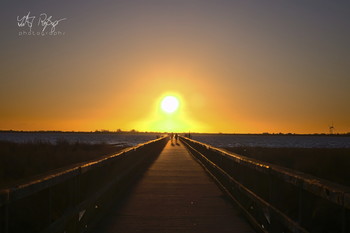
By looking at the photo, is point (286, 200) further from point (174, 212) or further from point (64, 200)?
point (64, 200)

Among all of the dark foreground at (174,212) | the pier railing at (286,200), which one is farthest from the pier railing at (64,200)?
the pier railing at (286,200)

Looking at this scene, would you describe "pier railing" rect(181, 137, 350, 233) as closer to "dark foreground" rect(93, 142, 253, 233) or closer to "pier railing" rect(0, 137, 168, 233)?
"dark foreground" rect(93, 142, 253, 233)

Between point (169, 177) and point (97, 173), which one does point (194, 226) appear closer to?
point (97, 173)

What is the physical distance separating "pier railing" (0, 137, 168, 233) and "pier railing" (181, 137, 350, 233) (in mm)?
2943

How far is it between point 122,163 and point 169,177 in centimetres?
306

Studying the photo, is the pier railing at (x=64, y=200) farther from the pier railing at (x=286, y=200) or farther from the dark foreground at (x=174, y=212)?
the pier railing at (x=286, y=200)

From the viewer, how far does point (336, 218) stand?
351 inches

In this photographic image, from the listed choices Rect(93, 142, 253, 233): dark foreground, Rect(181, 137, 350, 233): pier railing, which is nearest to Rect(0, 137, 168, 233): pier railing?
Rect(93, 142, 253, 233): dark foreground

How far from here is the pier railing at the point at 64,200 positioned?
4.85 m

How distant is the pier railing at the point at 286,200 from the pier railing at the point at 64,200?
116 inches

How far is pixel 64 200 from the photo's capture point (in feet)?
Answer: 33.6

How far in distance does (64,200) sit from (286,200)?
5.77 m

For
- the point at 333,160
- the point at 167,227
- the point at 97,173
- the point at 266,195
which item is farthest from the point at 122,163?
the point at 333,160

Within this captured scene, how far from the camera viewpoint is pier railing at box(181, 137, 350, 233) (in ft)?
15.1
